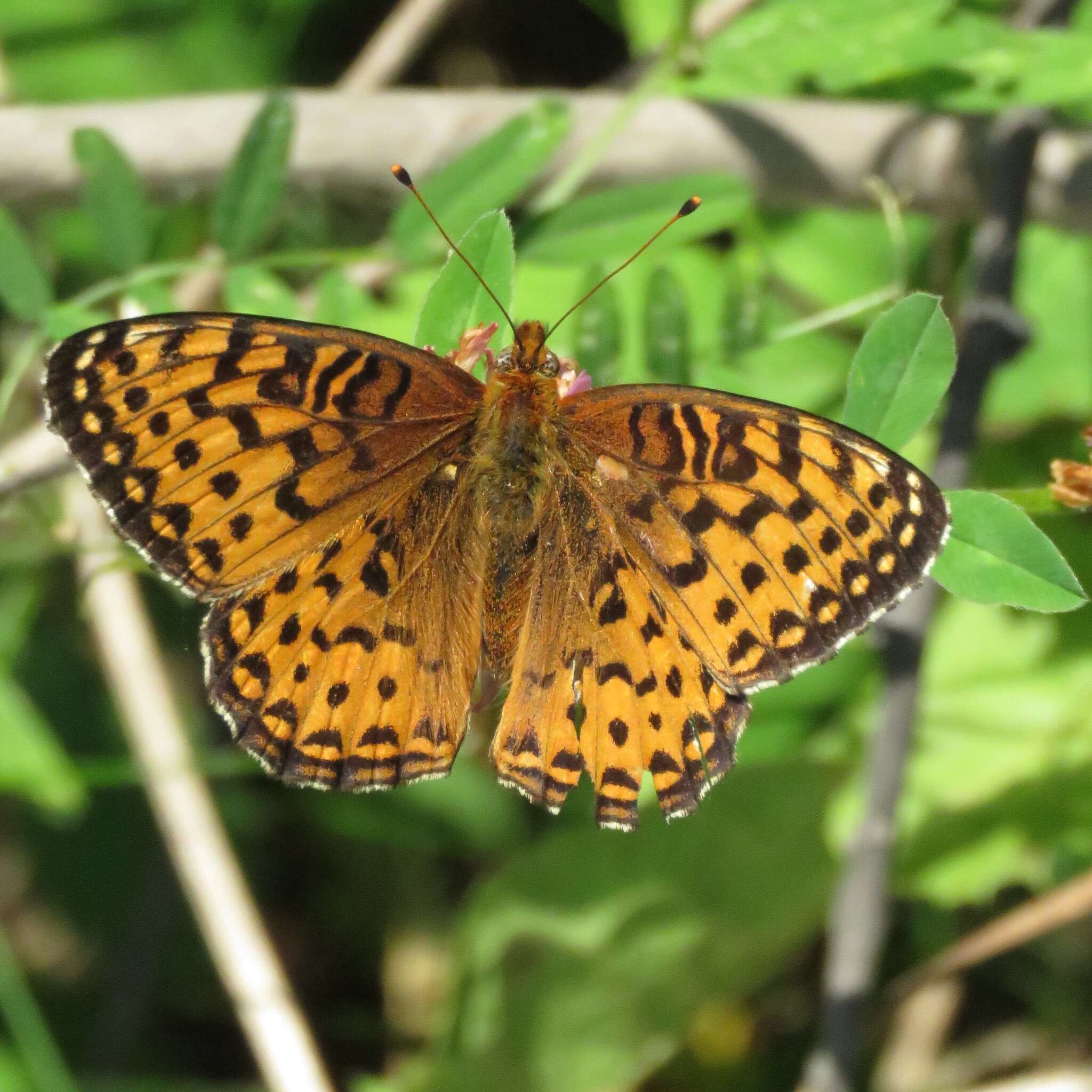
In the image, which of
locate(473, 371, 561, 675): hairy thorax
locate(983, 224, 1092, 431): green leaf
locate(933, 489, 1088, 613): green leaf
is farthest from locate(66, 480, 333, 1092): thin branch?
locate(983, 224, 1092, 431): green leaf

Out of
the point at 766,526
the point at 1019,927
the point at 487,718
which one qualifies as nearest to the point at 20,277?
the point at 487,718

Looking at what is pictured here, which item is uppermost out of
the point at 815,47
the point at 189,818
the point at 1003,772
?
the point at 815,47

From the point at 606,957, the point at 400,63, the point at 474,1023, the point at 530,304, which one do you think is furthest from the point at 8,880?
the point at 400,63

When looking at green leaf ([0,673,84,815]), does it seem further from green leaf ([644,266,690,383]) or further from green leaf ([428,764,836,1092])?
green leaf ([644,266,690,383])

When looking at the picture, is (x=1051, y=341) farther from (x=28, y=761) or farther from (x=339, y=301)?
(x=28, y=761)

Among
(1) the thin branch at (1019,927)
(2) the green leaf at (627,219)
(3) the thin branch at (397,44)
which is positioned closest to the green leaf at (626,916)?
(1) the thin branch at (1019,927)

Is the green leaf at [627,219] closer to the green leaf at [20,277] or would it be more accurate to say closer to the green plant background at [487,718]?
the green plant background at [487,718]

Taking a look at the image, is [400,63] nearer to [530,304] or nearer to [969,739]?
[530,304]
